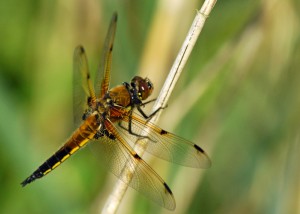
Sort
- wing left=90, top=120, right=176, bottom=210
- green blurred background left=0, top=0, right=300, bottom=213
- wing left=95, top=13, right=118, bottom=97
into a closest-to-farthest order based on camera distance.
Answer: wing left=90, top=120, right=176, bottom=210, wing left=95, top=13, right=118, bottom=97, green blurred background left=0, top=0, right=300, bottom=213

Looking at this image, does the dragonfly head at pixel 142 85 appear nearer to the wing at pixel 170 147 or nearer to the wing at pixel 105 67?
the wing at pixel 105 67

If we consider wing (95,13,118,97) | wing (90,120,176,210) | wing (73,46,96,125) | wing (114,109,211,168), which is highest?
wing (95,13,118,97)

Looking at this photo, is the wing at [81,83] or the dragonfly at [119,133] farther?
the wing at [81,83]

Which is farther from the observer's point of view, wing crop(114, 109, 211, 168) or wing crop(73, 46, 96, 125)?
wing crop(73, 46, 96, 125)

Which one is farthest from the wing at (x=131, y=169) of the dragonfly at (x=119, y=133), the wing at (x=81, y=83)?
the wing at (x=81, y=83)

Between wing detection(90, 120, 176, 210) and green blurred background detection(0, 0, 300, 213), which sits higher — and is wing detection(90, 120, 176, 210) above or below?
below

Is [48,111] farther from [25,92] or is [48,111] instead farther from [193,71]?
[193,71]

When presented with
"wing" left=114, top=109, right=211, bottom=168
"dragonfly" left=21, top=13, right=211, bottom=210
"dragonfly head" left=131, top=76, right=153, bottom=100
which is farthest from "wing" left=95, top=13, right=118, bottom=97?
"wing" left=114, top=109, right=211, bottom=168

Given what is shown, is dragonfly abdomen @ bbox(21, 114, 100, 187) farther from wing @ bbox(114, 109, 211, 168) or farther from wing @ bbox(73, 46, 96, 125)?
wing @ bbox(114, 109, 211, 168)
